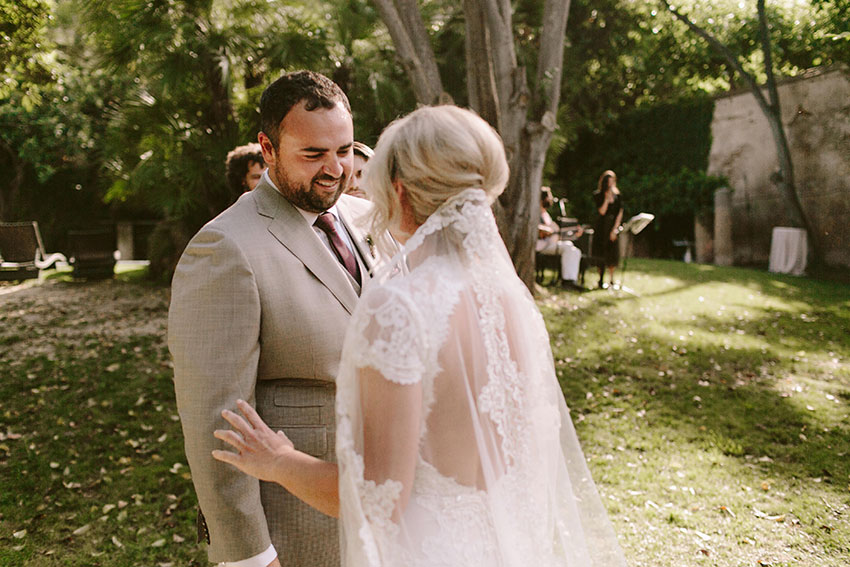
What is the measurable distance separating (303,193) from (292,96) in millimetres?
300

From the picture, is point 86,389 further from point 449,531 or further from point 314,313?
point 449,531

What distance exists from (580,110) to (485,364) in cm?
1924

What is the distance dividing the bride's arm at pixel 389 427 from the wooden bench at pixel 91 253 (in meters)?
12.6

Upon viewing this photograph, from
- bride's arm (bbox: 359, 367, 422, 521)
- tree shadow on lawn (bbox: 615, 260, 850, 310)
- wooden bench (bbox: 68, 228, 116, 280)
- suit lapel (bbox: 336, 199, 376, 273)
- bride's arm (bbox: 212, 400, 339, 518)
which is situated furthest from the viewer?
wooden bench (bbox: 68, 228, 116, 280)

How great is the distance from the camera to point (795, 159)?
15227 mm

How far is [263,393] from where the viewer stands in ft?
5.92

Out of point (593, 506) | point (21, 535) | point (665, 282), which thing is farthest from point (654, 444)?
point (665, 282)

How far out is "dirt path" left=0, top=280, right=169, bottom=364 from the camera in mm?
7871

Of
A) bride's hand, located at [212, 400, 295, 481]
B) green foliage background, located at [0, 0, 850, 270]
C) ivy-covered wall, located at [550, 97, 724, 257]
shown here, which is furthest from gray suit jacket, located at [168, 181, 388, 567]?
ivy-covered wall, located at [550, 97, 724, 257]

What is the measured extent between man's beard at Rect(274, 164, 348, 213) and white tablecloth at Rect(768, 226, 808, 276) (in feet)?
48.1

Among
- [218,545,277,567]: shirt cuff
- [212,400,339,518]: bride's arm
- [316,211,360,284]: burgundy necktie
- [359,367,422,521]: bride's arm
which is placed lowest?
[218,545,277,567]: shirt cuff

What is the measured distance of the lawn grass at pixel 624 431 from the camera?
157 inches

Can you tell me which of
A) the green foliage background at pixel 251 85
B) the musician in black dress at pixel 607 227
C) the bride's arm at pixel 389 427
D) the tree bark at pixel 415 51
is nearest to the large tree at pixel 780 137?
the green foliage background at pixel 251 85

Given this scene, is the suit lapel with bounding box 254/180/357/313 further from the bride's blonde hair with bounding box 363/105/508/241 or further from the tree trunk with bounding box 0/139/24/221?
the tree trunk with bounding box 0/139/24/221
